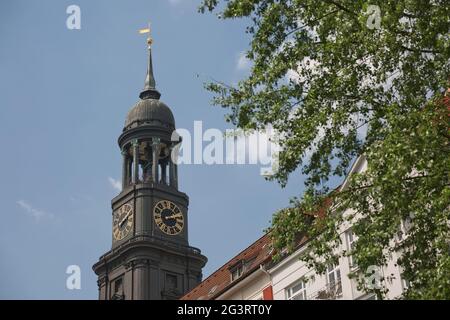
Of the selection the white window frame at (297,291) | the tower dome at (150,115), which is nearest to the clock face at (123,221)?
the tower dome at (150,115)

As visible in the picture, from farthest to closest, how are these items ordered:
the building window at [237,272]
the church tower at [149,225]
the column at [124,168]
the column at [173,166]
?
the column at [124,168]
the column at [173,166]
the church tower at [149,225]
the building window at [237,272]

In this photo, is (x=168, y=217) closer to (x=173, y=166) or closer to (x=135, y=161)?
(x=173, y=166)

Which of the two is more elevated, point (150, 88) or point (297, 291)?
point (150, 88)

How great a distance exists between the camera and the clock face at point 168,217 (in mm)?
88062

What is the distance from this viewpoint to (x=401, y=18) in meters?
24.8

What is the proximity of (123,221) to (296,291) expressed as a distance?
4865cm

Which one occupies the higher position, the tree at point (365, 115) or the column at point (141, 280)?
the column at point (141, 280)

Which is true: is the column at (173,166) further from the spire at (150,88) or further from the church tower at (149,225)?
→ the spire at (150,88)

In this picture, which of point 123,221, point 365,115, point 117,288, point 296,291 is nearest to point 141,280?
Result: point 117,288

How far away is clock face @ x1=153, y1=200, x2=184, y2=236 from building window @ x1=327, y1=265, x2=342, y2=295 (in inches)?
1905

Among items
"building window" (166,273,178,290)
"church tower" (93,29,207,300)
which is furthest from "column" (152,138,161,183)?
"building window" (166,273,178,290)

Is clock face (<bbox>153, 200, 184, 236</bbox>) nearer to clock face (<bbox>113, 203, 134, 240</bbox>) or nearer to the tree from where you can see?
clock face (<bbox>113, 203, 134, 240</bbox>)

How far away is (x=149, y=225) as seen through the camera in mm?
87250
